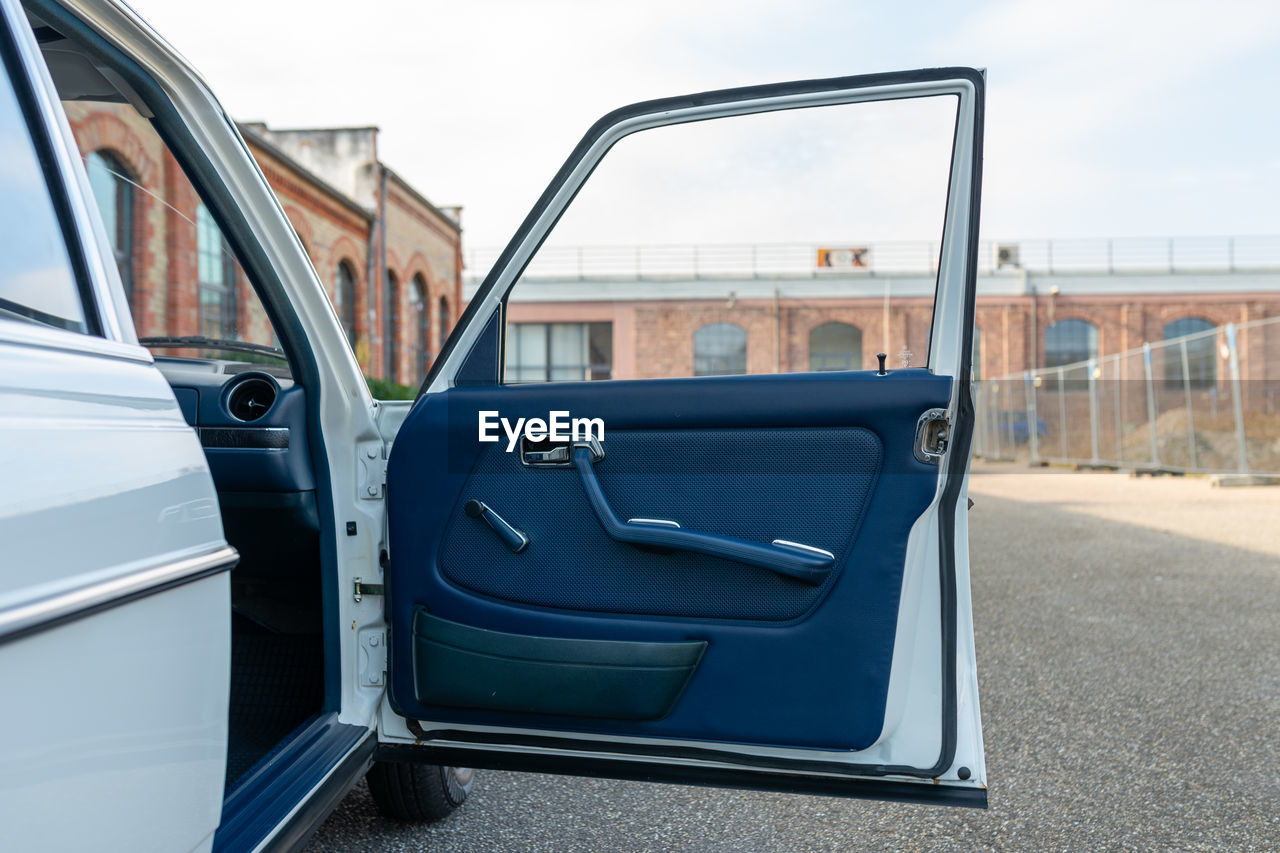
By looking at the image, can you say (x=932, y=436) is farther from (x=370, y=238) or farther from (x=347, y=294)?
(x=370, y=238)

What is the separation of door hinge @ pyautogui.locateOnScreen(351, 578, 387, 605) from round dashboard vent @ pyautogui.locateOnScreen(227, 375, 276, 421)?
0.50 meters

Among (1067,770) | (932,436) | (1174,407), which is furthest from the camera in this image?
(1174,407)

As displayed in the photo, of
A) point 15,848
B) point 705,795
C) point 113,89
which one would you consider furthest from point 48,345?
point 705,795

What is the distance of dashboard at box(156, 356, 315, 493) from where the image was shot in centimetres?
215

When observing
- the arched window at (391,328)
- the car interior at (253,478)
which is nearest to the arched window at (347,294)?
the arched window at (391,328)

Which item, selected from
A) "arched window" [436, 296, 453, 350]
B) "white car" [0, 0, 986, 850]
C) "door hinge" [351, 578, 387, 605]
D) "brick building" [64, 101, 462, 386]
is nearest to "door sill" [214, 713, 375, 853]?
"white car" [0, 0, 986, 850]

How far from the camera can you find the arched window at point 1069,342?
35094 mm

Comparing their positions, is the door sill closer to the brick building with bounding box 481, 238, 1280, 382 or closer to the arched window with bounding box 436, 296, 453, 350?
the brick building with bounding box 481, 238, 1280, 382

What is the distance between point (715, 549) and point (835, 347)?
566 mm

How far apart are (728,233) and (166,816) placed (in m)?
1.58

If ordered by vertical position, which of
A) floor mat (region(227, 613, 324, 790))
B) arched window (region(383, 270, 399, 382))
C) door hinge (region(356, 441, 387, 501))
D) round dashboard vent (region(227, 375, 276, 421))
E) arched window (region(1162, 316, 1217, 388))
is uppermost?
arched window (region(383, 270, 399, 382))

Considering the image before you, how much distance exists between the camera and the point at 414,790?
2.55 m

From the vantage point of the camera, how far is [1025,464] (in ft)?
71.5

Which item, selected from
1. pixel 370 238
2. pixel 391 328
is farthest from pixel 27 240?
pixel 391 328
